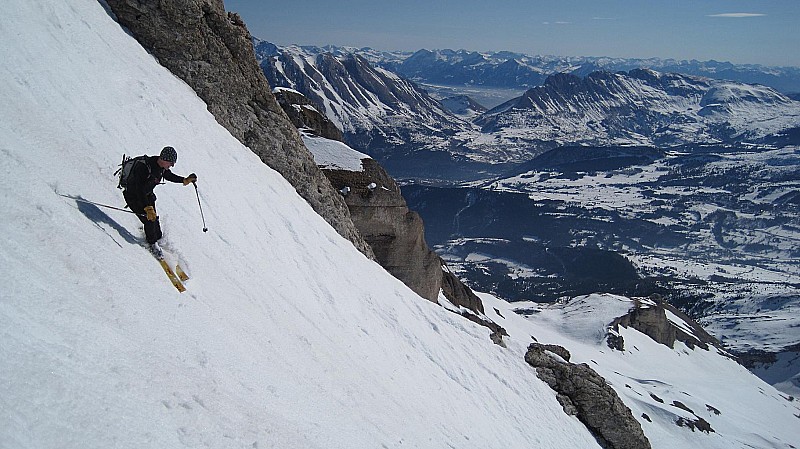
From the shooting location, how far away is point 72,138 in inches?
436

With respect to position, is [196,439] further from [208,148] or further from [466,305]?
[466,305]

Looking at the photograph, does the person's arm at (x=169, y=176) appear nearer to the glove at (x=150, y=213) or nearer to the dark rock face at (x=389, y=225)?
the glove at (x=150, y=213)

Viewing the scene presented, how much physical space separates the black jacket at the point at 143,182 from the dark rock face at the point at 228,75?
13.9 metres

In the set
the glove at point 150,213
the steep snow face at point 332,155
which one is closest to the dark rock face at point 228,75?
the steep snow face at point 332,155

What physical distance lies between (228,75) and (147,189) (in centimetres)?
1656

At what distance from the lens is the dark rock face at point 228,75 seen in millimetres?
21531

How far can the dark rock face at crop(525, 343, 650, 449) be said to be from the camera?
2628cm

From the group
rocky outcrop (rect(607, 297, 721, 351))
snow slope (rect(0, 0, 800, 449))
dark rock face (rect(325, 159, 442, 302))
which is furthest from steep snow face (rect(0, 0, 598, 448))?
rocky outcrop (rect(607, 297, 721, 351))

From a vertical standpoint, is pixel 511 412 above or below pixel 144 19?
below

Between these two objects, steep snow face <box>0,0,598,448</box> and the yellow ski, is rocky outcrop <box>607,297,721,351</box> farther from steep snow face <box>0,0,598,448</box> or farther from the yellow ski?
the yellow ski

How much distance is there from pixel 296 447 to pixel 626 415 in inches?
974

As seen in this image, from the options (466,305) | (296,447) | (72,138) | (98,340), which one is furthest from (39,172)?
(466,305)

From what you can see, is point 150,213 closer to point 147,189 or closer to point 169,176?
point 147,189

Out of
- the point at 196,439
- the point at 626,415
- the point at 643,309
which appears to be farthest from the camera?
the point at 643,309
